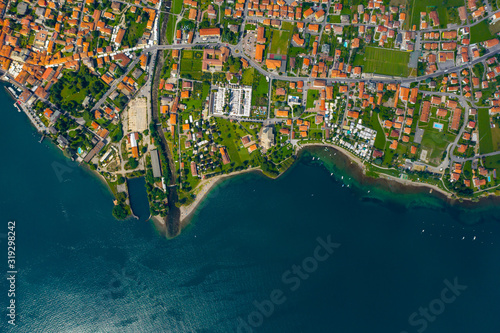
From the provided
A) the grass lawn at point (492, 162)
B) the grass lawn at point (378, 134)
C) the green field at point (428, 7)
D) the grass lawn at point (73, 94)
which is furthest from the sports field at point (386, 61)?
the grass lawn at point (73, 94)

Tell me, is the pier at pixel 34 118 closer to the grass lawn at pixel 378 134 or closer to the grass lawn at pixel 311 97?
the grass lawn at pixel 311 97

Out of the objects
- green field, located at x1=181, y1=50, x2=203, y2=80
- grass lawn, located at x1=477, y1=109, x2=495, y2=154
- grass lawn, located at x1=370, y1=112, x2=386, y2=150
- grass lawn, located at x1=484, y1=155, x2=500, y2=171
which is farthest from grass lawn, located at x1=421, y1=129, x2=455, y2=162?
green field, located at x1=181, y1=50, x2=203, y2=80

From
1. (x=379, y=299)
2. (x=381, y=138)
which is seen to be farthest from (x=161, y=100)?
(x=379, y=299)

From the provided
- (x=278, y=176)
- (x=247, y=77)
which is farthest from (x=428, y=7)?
(x=278, y=176)

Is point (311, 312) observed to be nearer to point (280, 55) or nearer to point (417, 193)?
point (417, 193)

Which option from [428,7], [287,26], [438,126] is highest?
[428,7]

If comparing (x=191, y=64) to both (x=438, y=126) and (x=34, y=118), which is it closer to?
(x=34, y=118)
